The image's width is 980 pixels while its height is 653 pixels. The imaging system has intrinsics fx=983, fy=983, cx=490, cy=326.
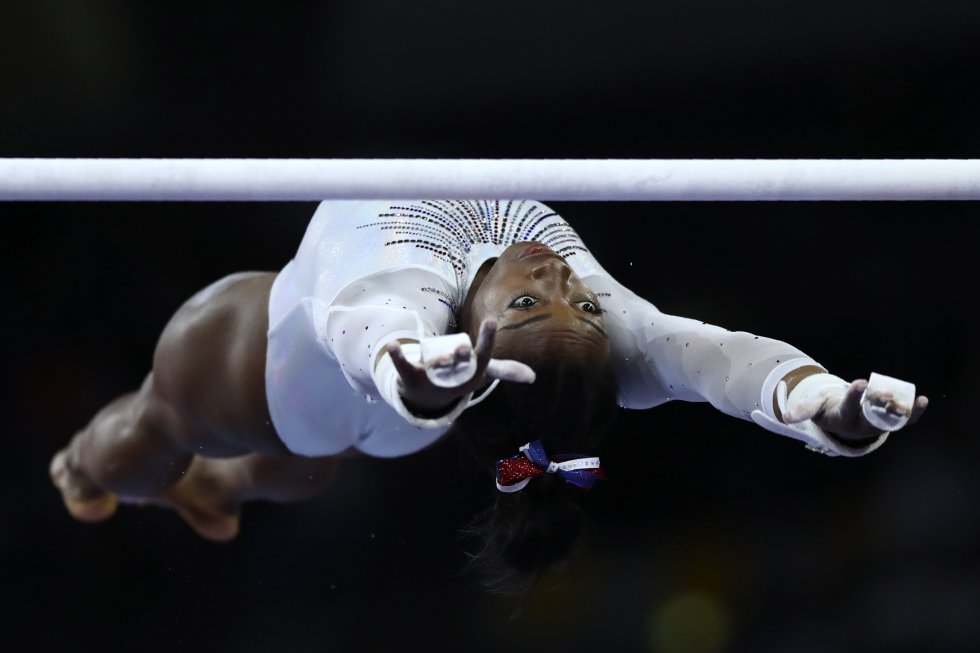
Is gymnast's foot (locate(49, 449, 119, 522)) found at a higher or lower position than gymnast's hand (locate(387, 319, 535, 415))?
higher

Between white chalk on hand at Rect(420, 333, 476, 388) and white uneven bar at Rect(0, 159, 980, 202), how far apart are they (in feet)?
0.76

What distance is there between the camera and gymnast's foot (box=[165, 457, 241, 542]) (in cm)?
237

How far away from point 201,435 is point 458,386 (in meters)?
1.11

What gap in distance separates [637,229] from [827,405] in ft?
4.74

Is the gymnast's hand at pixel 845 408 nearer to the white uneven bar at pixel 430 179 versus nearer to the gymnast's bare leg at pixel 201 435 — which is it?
the white uneven bar at pixel 430 179

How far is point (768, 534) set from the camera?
250 centimetres

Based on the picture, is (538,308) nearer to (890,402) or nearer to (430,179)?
(430,179)

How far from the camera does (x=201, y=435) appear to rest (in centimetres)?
198

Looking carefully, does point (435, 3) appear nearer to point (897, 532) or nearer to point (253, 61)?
point (253, 61)

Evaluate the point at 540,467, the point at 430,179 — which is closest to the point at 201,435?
the point at 540,467

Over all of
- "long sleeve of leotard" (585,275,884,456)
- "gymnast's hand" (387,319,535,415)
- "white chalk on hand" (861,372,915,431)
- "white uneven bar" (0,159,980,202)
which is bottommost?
"white chalk on hand" (861,372,915,431)

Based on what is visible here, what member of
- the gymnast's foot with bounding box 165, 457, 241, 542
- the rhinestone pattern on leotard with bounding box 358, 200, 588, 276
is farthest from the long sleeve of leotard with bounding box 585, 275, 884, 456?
the gymnast's foot with bounding box 165, 457, 241, 542

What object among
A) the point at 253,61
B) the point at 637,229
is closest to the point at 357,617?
the point at 637,229

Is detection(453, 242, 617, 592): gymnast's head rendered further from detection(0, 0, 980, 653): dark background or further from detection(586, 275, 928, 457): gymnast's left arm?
detection(0, 0, 980, 653): dark background
